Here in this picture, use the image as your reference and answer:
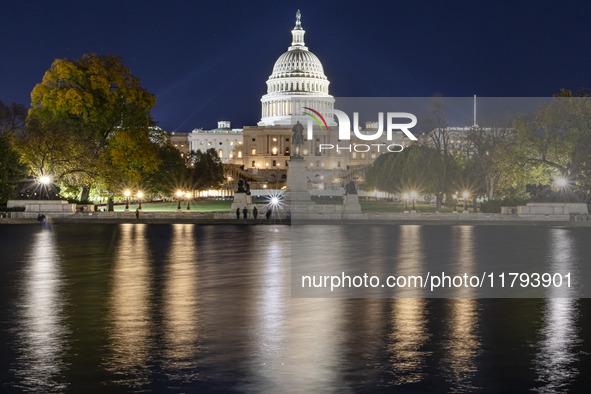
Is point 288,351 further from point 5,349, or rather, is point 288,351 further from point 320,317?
point 5,349

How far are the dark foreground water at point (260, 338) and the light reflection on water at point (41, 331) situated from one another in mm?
34

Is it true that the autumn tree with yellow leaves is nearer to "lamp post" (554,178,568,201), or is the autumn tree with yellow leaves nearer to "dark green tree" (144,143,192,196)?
"dark green tree" (144,143,192,196)

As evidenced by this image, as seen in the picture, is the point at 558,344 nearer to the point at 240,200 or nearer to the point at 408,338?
the point at 408,338

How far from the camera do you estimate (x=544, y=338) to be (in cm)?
1473

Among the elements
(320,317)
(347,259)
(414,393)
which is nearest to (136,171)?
(347,259)

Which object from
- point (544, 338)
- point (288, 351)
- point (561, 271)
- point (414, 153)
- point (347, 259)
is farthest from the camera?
point (414, 153)

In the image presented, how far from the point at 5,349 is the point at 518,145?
5759cm

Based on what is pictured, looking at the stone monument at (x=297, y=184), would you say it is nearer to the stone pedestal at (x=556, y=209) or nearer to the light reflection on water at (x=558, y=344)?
the stone pedestal at (x=556, y=209)

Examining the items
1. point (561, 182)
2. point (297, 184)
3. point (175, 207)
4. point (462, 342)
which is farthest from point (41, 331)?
point (175, 207)

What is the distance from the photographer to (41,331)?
15.2 metres

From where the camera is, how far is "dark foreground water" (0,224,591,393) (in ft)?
38.5

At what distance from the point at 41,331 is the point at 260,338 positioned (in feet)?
13.9

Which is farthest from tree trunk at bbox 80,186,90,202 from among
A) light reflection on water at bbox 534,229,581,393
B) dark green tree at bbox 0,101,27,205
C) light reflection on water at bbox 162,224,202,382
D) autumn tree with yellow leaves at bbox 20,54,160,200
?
light reflection on water at bbox 534,229,581,393

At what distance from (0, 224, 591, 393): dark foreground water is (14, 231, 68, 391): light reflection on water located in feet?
0.11
